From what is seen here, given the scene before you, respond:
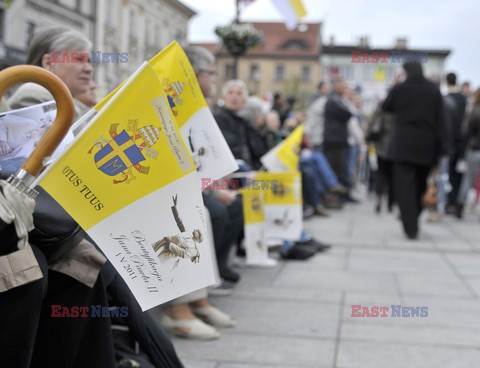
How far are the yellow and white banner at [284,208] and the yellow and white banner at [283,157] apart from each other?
363 mm

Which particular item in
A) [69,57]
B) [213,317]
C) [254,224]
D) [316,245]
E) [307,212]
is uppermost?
[69,57]

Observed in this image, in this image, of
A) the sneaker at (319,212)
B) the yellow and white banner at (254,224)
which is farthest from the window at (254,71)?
the yellow and white banner at (254,224)

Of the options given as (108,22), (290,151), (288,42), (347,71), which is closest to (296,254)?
(290,151)

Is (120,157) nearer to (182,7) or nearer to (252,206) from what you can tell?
(252,206)

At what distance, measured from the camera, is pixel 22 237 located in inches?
73.5

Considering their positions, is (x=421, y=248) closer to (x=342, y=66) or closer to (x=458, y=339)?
(x=458, y=339)

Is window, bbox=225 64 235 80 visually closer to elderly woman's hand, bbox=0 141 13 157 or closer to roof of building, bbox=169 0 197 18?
roof of building, bbox=169 0 197 18

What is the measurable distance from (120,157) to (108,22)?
37.1 metres

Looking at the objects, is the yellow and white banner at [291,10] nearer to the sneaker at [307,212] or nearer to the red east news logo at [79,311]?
the sneaker at [307,212]

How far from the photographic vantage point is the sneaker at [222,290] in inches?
197

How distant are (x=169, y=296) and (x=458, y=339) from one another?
250 cm

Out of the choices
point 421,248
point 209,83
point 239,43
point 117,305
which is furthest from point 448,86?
point 117,305

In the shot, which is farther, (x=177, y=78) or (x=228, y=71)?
(x=228, y=71)

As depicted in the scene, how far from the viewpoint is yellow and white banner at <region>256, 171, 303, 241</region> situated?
5.70 metres
